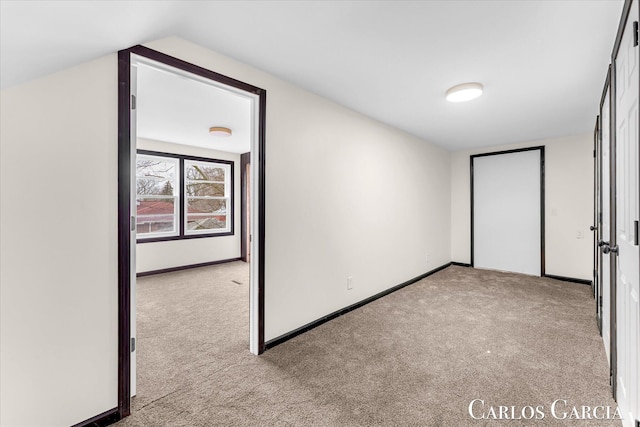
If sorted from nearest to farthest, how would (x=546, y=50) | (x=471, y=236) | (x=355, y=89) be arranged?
(x=546, y=50) < (x=355, y=89) < (x=471, y=236)

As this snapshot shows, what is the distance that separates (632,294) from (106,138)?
2.76 metres

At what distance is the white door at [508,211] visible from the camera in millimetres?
4707

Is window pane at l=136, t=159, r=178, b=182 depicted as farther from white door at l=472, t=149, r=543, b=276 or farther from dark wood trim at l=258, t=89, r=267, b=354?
white door at l=472, t=149, r=543, b=276

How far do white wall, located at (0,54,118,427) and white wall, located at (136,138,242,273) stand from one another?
12.0 feet

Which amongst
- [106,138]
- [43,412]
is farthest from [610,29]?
[43,412]

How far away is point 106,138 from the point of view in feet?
5.15

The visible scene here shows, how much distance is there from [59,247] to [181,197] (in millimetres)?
4226

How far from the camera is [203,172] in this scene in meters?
5.77

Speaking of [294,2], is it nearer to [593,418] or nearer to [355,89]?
[355,89]

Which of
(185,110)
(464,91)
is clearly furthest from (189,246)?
(464,91)

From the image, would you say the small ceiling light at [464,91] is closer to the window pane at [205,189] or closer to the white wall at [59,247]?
the white wall at [59,247]

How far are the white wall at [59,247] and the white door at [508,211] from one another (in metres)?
5.44

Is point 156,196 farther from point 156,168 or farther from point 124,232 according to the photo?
point 124,232

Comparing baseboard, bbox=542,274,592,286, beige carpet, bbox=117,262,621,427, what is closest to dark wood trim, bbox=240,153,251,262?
beige carpet, bbox=117,262,621,427
